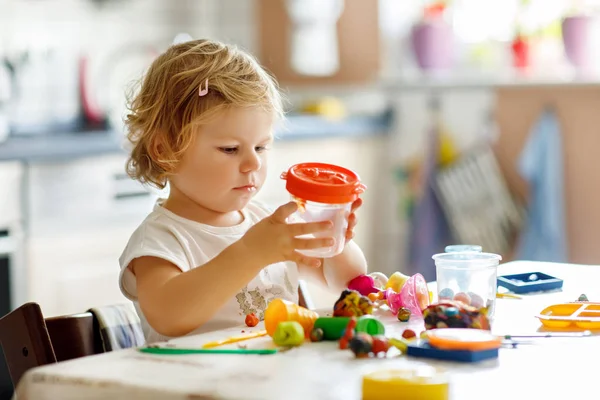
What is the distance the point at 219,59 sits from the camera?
157 cm

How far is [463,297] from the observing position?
4.25 ft

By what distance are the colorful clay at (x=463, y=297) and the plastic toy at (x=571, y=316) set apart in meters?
0.09

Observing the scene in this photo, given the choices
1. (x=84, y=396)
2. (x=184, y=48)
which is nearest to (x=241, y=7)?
(x=184, y=48)

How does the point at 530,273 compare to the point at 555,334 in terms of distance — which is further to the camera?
the point at 530,273

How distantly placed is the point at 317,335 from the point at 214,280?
7.7 inches

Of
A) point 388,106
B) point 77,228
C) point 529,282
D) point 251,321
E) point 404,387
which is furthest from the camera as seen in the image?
point 388,106

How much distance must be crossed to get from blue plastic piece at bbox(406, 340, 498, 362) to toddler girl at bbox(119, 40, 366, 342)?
267mm

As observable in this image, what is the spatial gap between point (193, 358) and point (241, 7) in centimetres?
320

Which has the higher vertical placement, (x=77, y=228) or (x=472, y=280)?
(x=472, y=280)

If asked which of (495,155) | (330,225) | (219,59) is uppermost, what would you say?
(219,59)

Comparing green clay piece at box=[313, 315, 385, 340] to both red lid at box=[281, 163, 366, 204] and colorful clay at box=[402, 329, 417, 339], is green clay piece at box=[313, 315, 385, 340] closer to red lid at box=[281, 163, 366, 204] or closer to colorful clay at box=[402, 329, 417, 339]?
colorful clay at box=[402, 329, 417, 339]

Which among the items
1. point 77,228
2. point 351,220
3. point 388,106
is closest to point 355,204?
point 351,220

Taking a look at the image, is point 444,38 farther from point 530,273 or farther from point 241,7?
point 530,273

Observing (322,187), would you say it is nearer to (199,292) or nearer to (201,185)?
(199,292)
